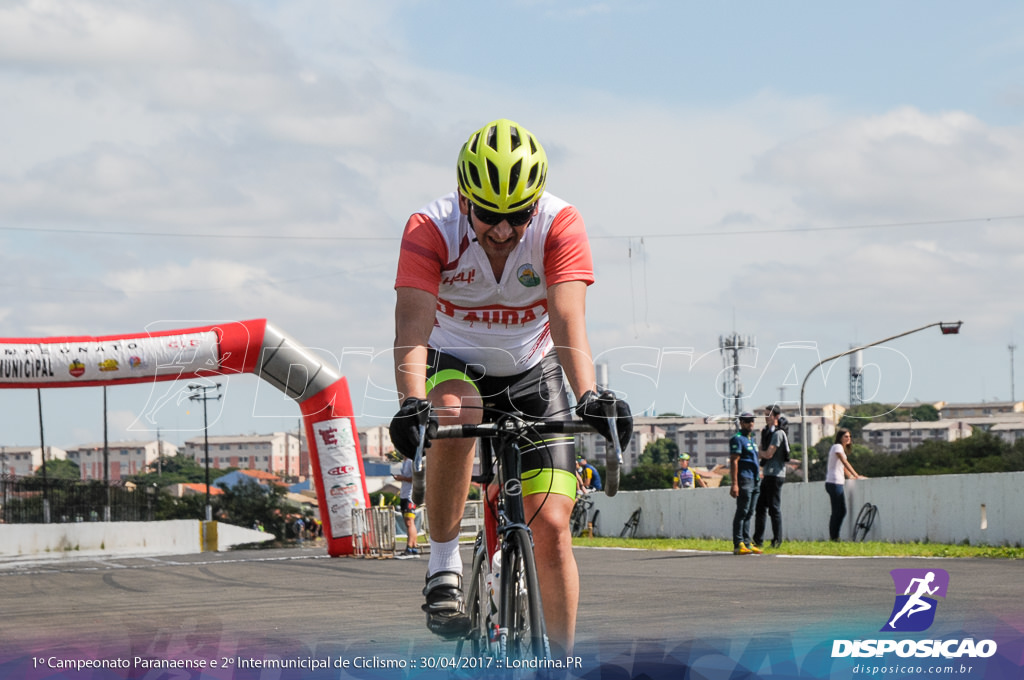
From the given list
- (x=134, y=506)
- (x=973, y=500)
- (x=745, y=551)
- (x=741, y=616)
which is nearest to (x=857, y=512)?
(x=973, y=500)

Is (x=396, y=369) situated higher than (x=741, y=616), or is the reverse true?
(x=396, y=369)

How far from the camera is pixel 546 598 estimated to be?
4609mm

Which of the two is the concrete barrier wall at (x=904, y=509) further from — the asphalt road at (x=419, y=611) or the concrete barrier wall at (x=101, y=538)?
the concrete barrier wall at (x=101, y=538)

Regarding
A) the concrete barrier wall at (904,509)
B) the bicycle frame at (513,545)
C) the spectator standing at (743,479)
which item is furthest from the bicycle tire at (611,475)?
the concrete barrier wall at (904,509)

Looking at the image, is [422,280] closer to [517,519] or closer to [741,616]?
[517,519]

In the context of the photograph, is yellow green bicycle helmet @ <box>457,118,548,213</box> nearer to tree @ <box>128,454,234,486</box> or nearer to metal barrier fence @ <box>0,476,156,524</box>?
metal barrier fence @ <box>0,476,156,524</box>

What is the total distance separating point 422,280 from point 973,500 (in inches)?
544

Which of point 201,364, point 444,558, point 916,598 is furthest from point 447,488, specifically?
point 201,364

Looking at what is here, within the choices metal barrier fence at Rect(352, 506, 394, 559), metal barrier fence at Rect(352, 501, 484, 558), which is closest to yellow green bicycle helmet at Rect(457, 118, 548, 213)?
metal barrier fence at Rect(352, 501, 484, 558)

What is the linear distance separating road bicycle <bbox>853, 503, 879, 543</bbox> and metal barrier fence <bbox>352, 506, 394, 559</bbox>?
7.01 m

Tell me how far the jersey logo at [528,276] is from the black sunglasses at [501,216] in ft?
0.94

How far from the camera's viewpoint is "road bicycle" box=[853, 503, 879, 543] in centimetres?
1922

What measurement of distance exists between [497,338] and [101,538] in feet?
102

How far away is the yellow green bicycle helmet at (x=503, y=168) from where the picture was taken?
450 cm
